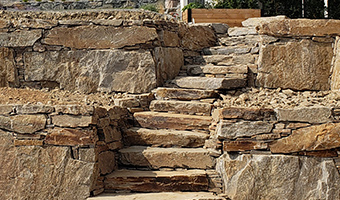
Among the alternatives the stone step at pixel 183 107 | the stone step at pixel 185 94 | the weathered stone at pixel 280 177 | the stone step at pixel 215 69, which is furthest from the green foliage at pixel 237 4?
the weathered stone at pixel 280 177

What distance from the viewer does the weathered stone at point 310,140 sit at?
18.4ft

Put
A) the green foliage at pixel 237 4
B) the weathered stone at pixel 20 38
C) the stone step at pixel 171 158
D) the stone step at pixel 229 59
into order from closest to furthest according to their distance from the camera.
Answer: the stone step at pixel 171 158 < the weathered stone at pixel 20 38 < the stone step at pixel 229 59 < the green foliage at pixel 237 4

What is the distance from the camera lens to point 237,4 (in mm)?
10391

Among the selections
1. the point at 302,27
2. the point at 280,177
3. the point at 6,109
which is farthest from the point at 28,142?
the point at 302,27

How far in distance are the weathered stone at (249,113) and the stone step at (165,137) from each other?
0.75 meters

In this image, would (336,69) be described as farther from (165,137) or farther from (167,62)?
(165,137)

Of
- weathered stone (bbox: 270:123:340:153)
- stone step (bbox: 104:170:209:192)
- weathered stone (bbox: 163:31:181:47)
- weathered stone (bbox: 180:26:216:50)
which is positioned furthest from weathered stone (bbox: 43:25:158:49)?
weathered stone (bbox: 270:123:340:153)

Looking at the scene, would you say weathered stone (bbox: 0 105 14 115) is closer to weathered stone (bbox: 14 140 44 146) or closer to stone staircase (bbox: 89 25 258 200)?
weathered stone (bbox: 14 140 44 146)

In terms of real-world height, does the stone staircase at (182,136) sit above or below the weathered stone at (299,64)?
below

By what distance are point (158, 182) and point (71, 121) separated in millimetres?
1309

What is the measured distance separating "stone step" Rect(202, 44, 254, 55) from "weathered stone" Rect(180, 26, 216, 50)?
173mm

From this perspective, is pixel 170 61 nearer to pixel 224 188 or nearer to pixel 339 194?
pixel 224 188

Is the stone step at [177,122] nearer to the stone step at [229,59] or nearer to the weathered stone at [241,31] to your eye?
the stone step at [229,59]

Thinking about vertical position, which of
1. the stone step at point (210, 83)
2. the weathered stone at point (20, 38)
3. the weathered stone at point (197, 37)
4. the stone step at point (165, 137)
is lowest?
the stone step at point (165, 137)
